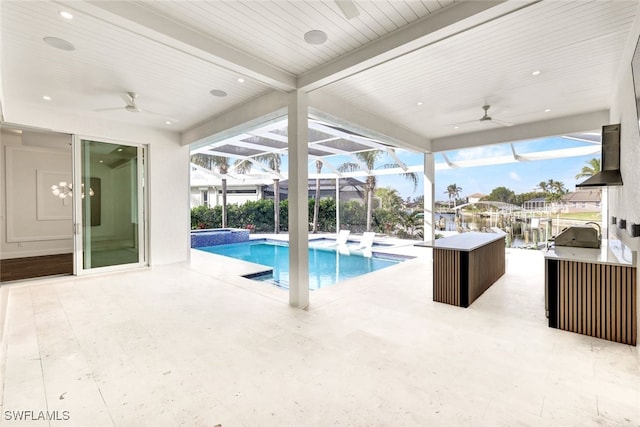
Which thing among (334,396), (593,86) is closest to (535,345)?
(334,396)

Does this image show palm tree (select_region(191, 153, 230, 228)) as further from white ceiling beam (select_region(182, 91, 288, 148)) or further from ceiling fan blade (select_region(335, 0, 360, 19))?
ceiling fan blade (select_region(335, 0, 360, 19))

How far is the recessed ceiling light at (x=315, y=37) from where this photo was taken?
284 cm

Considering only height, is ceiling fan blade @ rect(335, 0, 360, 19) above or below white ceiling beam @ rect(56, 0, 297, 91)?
below

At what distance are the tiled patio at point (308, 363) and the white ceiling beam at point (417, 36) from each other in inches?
110

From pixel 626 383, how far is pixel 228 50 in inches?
174

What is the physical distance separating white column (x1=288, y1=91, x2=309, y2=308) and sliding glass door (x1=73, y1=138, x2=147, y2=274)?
3.99 m

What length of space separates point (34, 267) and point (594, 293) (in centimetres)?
911

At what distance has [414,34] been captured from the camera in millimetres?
2713

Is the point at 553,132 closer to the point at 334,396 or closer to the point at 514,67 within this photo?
the point at 514,67

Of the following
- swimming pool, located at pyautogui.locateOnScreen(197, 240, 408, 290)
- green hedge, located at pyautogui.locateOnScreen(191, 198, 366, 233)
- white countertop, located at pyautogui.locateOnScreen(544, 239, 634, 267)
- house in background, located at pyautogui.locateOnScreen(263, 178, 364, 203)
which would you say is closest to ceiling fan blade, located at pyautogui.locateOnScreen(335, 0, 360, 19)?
white countertop, located at pyautogui.locateOnScreen(544, 239, 634, 267)

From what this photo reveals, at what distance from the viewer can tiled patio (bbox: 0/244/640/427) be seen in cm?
186

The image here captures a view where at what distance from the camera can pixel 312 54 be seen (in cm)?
324

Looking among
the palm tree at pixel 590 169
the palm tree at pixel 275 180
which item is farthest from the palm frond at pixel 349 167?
the palm tree at pixel 590 169

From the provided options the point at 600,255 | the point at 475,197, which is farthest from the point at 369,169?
the point at 600,255
